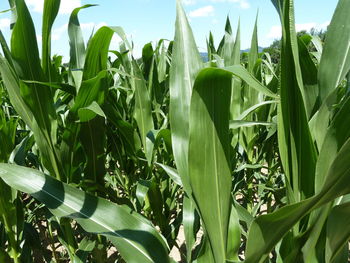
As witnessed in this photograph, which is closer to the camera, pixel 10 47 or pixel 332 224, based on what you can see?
pixel 332 224

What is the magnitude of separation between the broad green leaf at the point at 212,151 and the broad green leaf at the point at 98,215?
0.44 ft

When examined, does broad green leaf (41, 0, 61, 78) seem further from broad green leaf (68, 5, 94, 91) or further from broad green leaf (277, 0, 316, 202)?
broad green leaf (277, 0, 316, 202)

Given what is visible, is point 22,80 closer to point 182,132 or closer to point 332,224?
point 182,132

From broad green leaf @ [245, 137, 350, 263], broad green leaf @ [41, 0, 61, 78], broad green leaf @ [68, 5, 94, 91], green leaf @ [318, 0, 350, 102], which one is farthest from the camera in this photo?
broad green leaf @ [68, 5, 94, 91]

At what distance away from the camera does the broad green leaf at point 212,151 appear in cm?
40

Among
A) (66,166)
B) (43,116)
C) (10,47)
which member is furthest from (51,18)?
(66,166)

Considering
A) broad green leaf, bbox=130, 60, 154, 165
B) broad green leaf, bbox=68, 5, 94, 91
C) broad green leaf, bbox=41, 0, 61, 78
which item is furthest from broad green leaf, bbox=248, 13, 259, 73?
broad green leaf, bbox=41, 0, 61, 78

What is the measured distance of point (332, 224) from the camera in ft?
1.35

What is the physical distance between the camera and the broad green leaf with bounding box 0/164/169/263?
56 centimetres

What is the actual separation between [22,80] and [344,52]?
564mm

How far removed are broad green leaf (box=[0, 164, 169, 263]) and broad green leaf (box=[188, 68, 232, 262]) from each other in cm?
13

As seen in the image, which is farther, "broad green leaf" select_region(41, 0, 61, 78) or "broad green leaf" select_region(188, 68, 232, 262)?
"broad green leaf" select_region(41, 0, 61, 78)

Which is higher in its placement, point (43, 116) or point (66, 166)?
point (43, 116)

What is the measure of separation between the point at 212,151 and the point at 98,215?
0.26 metres
